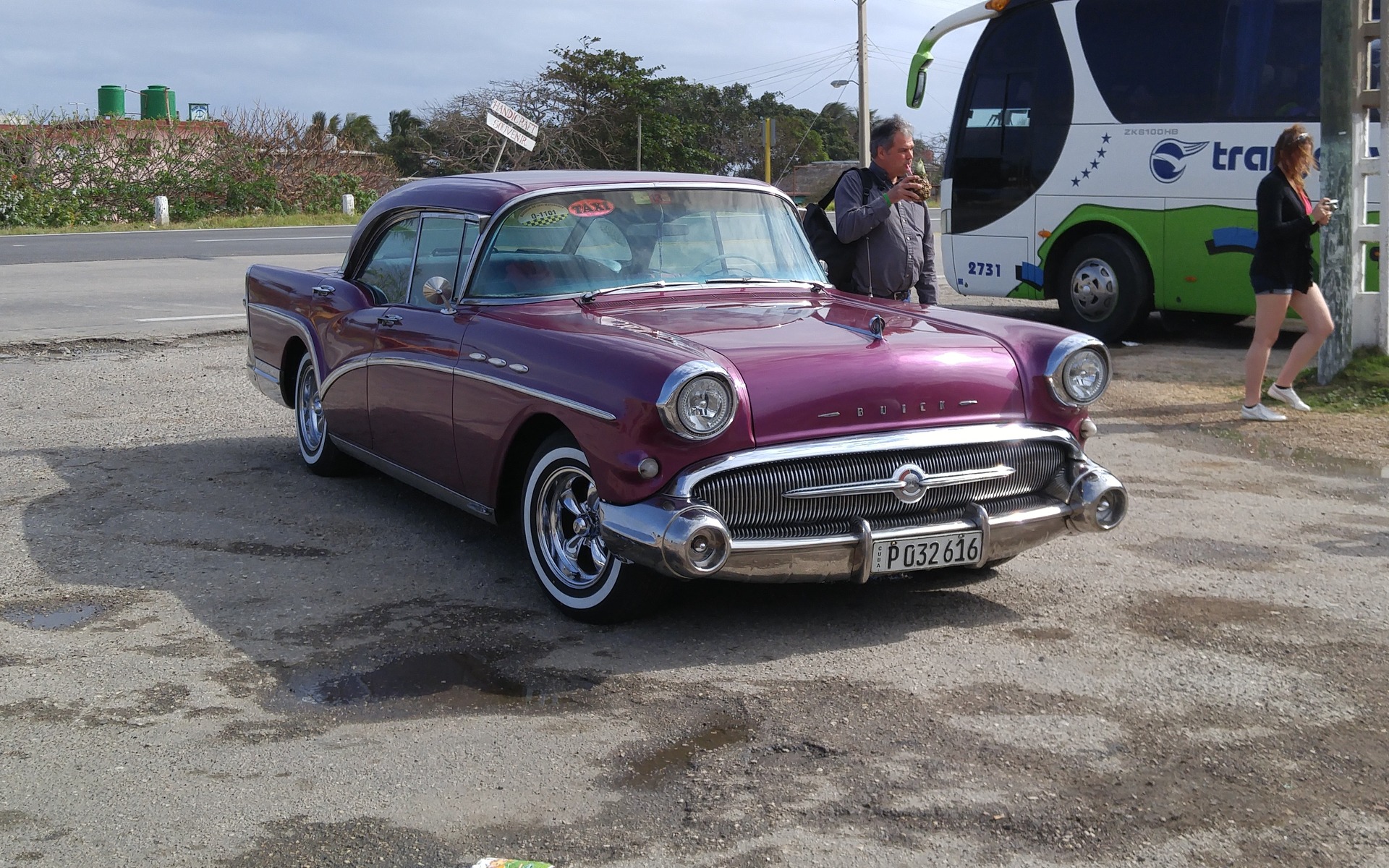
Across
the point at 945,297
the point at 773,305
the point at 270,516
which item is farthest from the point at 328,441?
the point at 945,297

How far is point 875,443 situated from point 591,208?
70.0 inches

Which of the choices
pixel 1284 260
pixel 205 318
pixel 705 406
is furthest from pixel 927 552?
pixel 205 318

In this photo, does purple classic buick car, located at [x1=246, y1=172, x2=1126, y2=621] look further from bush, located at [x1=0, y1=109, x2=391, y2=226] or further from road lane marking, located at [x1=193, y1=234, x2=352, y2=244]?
bush, located at [x1=0, y1=109, x2=391, y2=226]

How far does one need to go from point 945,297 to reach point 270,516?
36.4 ft

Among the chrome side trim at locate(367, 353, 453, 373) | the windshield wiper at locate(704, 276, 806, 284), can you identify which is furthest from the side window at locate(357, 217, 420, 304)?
the windshield wiper at locate(704, 276, 806, 284)

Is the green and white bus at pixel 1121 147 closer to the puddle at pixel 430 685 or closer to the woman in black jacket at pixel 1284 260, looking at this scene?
the woman in black jacket at pixel 1284 260

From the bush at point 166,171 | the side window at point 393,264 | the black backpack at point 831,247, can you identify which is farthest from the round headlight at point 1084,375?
the bush at point 166,171

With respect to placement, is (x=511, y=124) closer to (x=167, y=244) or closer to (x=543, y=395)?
(x=167, y=244)

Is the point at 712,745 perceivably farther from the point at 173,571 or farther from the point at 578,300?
the point at 173,571

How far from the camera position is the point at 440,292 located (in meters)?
5.37

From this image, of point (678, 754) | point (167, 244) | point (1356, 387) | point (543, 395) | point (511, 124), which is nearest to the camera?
point (678, 754)

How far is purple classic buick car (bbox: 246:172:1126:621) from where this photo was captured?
4.29 meters

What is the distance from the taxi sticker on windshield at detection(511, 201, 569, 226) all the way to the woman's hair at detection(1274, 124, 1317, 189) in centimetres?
519

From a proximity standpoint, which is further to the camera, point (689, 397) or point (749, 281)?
point (749, 281)
